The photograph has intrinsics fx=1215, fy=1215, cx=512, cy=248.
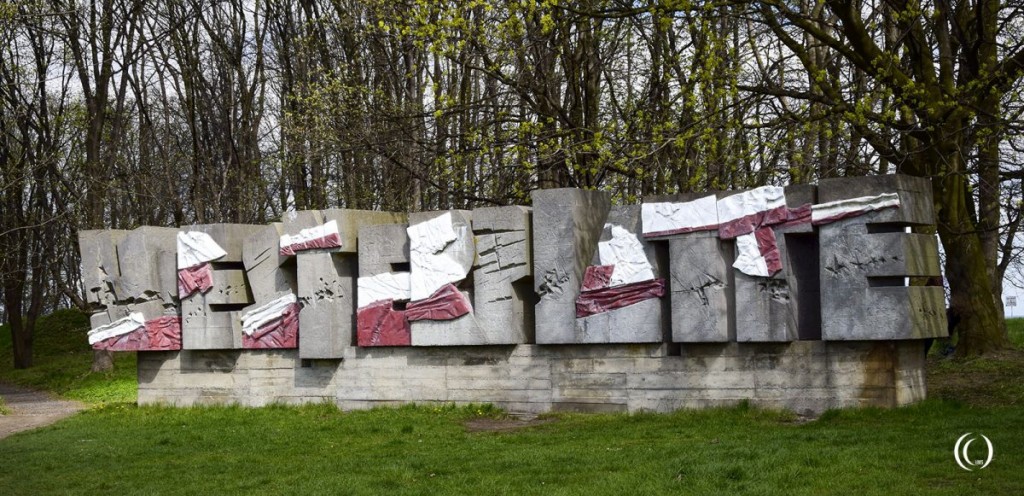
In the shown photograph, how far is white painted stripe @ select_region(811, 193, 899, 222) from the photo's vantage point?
13.3 meters

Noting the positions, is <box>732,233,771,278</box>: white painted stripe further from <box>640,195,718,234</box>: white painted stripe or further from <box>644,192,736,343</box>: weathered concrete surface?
<box>640,195,718,234</box>: white painted stripe

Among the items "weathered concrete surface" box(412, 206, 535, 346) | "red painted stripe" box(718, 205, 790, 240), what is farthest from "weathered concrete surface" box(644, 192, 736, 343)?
"weathered concrete surface" box(412, 206, 535, 346)

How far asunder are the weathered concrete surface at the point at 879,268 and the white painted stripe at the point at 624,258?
2.19 meters

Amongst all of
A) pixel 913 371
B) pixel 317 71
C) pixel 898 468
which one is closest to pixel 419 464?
pixel 898 468

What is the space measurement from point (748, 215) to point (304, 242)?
6.42 meters

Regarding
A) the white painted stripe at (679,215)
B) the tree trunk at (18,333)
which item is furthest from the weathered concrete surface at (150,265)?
the tree trunk at (18,333)

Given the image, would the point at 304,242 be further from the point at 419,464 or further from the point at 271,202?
the point at 271,202

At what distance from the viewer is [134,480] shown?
1158cm

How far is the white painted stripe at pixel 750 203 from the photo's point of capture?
1389 cm

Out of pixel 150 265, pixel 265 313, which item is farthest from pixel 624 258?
pixel 150 265

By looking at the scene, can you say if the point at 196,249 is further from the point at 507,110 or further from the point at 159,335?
the point at 507,110

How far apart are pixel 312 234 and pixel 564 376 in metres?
4.26

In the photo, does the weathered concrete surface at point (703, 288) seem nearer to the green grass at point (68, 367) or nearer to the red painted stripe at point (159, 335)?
the red painted stripe at point (159, 335)

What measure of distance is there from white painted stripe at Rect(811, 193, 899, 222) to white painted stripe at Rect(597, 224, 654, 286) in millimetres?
2148
